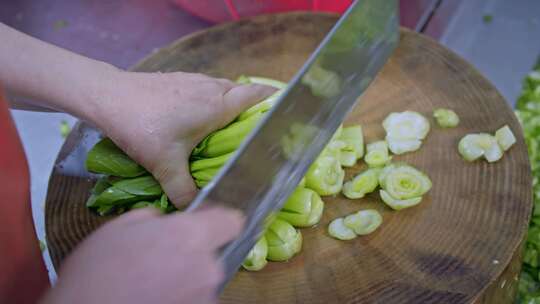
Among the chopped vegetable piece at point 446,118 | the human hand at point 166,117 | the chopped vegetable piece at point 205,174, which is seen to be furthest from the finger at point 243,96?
the chopped vegetable piece at point 446,118

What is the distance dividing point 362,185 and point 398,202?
0.08 meters

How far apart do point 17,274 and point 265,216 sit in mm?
360

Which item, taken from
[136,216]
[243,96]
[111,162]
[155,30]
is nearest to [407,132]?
[243,96]

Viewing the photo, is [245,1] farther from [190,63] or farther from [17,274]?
[17,274]

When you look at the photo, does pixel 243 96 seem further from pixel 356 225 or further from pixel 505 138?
pixel 505 138

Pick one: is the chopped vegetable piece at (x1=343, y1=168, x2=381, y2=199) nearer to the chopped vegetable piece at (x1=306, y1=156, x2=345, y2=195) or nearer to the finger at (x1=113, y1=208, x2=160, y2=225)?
the chopped vegetable piece at (x1=306, y1=156, x2=345, y2=195)

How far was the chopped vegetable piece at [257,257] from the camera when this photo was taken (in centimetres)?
109

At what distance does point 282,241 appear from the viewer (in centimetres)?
110

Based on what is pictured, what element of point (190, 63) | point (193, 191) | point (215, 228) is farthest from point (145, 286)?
point (190, 63)

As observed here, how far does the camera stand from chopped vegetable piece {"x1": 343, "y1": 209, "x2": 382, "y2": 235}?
1132 mm

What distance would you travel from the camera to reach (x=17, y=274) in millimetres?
839

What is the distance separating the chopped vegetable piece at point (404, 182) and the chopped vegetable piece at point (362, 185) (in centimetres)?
2

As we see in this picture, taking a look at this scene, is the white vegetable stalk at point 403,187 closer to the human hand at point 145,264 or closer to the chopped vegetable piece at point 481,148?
the chopped vegetable piece at point 481,148

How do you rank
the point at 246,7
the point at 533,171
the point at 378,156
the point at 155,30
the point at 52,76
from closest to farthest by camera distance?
the point at 52,76
the point at 378,156
the point at 533,171
the point at 246,7
the point at 155,30
